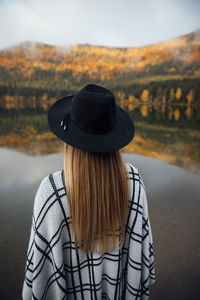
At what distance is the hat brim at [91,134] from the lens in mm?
1031

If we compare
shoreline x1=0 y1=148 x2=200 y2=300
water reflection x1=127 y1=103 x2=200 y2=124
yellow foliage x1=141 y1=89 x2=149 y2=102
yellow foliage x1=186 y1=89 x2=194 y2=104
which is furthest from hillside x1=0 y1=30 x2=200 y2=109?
shoreline x1=0 y1=148 x2=200 y2=300

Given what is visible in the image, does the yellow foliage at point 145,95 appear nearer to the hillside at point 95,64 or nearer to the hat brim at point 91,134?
the hillside at point 95,64

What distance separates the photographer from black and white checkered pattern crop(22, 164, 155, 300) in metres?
1.13

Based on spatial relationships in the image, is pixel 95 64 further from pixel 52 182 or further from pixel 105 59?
pixel 52 182

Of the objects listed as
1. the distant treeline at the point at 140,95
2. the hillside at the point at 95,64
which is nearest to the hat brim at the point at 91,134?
the distant treeline at the point at 140,95

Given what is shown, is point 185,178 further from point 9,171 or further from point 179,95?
point 179,95

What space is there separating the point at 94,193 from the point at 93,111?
17.5 inches

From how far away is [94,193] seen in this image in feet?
3.60

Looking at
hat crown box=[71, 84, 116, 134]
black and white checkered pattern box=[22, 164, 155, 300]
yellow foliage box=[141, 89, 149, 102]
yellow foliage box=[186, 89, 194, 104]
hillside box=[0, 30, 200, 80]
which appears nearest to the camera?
hat crown box=[71, 84, 116, 134]

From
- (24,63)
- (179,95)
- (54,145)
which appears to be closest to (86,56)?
(24,63)

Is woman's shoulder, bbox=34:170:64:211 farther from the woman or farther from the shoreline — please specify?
the shoreline

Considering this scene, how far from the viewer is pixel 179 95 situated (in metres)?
75.9

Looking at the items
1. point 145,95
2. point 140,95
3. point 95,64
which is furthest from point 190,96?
point 95,64

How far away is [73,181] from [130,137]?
410mm
